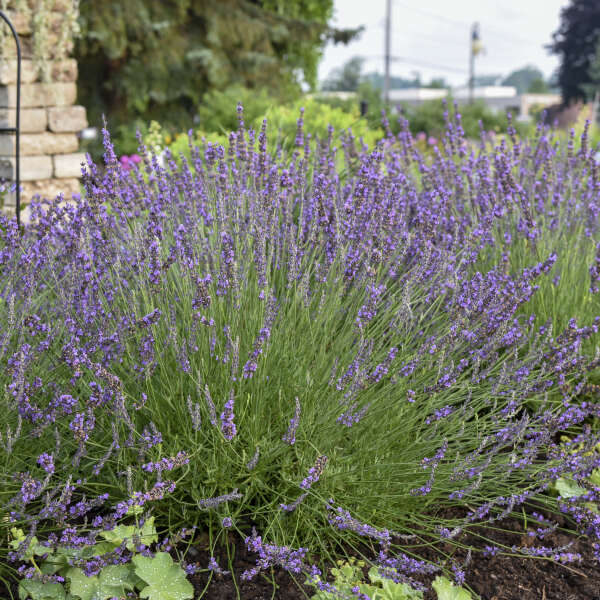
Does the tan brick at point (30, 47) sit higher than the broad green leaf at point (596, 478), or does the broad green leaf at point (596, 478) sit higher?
the tan brick at point (30, 47)

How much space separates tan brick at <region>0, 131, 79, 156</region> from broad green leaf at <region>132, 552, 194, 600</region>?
19.8ft

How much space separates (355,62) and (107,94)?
3971 inches

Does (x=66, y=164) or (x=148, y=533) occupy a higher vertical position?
(x=66, y=164)

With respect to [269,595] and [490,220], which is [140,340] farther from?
[490,220]

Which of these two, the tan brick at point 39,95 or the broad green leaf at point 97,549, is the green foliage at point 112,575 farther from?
the tan brick at point 39,95

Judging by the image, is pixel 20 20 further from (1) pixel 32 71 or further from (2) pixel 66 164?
(2) pixel 66 164

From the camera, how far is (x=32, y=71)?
7324 millimetres

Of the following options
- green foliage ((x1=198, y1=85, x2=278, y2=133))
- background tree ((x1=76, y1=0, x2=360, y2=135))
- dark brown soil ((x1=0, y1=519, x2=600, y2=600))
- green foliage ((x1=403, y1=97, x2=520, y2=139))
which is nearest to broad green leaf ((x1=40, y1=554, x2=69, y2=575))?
dark brown soil ((x1=0, y1=519, x2=600, y2=600))

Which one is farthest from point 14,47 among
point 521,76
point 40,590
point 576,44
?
point 521,76

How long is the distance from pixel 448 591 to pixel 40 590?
4.02ft

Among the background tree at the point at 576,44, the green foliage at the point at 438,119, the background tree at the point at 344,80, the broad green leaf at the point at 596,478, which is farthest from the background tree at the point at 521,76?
the broad green leaf at the point at 596,478

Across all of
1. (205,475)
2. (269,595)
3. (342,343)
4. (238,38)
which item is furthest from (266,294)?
(238,38)

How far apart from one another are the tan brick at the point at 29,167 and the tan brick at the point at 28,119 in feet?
0.97

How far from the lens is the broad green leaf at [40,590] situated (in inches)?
82.4
